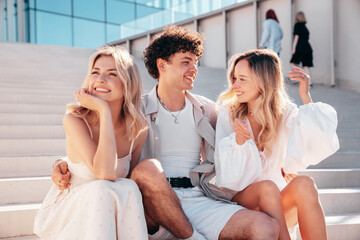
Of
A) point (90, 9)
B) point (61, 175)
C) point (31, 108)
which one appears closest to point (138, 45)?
point (90, 9)

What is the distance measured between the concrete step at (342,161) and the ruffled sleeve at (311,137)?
4.56 ft

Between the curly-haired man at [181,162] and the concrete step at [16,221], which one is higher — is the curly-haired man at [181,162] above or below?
above

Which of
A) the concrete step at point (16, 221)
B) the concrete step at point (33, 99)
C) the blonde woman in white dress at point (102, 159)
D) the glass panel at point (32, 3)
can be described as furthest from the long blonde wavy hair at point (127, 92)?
the glass panel at point (32, 3)

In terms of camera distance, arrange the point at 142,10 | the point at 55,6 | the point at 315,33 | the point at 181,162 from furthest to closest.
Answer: the point at 142,10, the point at 55,6, the point at 315,33, the point at 181,162

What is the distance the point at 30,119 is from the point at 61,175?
6.24 ft

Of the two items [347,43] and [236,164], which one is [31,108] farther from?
[347,43]

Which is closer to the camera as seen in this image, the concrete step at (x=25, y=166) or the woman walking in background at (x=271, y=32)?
the concrete step at (x=25, y=166)

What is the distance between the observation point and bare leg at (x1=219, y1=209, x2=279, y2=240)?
2.05 meters

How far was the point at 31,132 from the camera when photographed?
3.65 meters

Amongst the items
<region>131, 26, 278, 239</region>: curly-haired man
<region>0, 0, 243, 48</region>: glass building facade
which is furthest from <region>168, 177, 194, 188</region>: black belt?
<region>0, 0, 243, 48</region>: glass building facade

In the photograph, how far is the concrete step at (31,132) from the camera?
3523mm

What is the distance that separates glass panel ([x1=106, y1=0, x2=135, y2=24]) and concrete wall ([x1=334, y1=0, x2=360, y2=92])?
38.5 feet

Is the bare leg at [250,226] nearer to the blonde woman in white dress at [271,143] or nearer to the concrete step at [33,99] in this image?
the blonde woman in white dress at [271,143]

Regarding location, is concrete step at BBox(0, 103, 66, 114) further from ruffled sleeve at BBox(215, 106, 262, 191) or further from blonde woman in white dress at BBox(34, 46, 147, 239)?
ruffled sleeve at BBox(215, 106, 262, 191)
